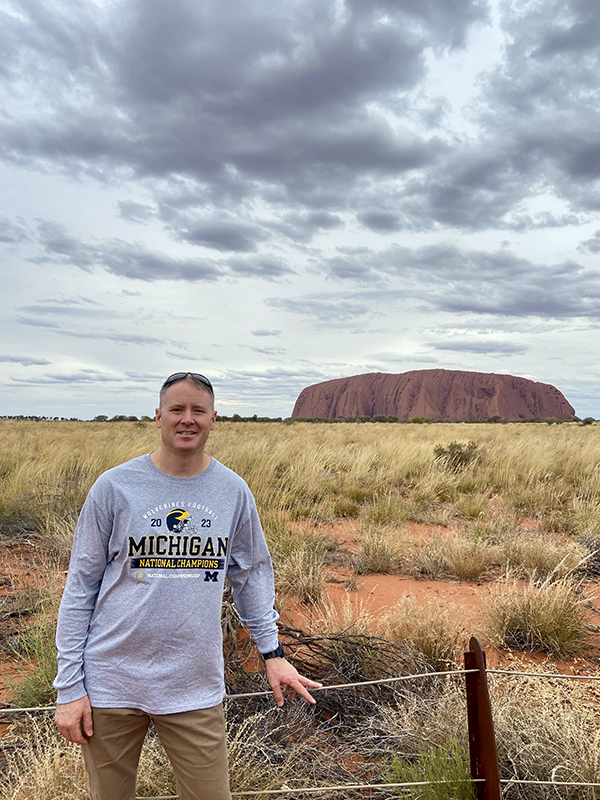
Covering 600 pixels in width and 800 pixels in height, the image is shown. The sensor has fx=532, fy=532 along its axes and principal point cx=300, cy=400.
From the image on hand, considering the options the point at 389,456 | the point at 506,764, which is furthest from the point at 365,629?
the point at 389,456

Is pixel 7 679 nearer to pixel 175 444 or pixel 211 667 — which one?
pixel 211 667

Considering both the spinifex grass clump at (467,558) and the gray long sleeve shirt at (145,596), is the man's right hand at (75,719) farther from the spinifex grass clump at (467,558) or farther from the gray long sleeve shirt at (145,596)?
the spinifex grass clump at (467,558)

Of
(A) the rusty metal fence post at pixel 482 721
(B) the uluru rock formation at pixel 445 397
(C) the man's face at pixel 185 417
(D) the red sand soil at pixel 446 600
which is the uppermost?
(B) the uluru rock formation at pixel 445 397

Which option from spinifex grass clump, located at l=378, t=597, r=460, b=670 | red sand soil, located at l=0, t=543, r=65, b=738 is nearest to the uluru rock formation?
red sand soil, located at l=0, t=543, r=65, b=738

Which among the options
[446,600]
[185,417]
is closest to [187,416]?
[185,417]

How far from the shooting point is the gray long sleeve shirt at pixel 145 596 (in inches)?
65.0

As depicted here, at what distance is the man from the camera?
5.42 feet

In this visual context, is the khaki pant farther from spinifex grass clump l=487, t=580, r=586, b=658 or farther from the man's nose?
spinifex grass clump l=487, t=580, r=586, b=658

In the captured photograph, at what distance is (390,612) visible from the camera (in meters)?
4.40

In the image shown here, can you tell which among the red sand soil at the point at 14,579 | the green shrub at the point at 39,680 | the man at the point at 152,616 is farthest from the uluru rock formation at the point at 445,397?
the man at the point at 152,616

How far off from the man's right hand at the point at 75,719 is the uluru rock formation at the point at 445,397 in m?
140

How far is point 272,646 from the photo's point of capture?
1928mm

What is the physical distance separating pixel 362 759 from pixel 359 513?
5855 millimetres

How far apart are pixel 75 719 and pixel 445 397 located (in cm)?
15480
